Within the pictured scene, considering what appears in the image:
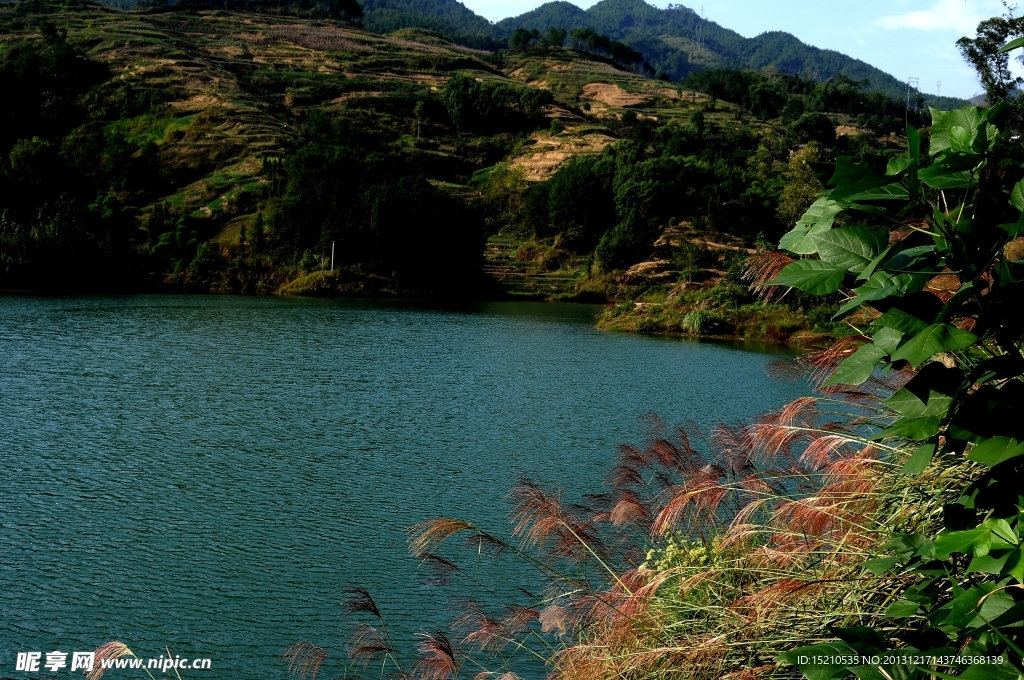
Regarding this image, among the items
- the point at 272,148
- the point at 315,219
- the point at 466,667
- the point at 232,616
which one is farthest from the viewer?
the point at 272,148

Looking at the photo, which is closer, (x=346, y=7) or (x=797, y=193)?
(x=797, y=193)

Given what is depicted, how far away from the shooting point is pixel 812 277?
8.05ft

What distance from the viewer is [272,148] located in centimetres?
5619

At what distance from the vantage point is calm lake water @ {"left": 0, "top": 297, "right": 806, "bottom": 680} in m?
7.87

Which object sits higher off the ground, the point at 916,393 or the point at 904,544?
the point at 916,393

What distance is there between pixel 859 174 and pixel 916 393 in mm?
639

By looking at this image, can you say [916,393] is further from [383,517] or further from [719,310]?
[719,310]

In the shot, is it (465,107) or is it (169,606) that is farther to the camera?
(465,107)

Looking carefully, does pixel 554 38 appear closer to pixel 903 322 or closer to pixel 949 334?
pixel 903 322

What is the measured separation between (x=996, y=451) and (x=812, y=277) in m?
0.65

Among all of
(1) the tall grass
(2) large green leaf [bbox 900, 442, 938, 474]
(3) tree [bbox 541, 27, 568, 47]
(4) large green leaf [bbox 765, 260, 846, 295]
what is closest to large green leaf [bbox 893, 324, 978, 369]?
(4) large green leaf [bbox 765, 260, 846, 295]

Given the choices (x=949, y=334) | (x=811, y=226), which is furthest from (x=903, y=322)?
(x=811, y=226)

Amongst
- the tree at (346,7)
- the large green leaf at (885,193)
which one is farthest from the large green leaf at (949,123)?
the tree at (346,7)

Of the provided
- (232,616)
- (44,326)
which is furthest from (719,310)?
(232,616)
